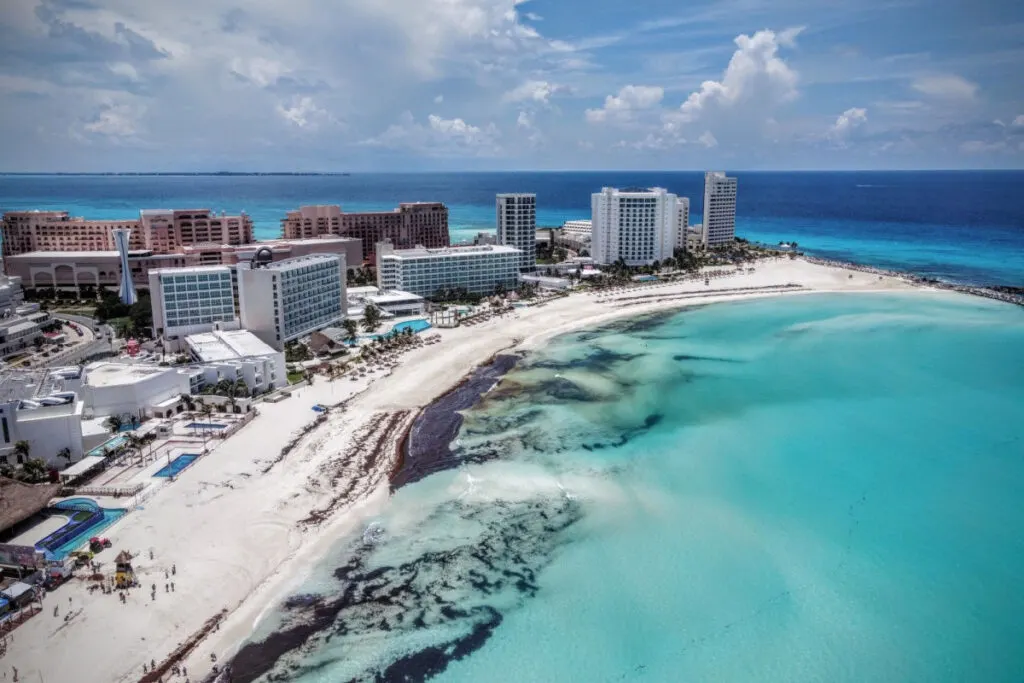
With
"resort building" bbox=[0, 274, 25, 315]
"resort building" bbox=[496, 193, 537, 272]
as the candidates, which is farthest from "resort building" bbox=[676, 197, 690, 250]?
"resort building" bbox=[0, 274, 25, 315]

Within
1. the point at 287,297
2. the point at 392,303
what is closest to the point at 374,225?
the point at 392,303

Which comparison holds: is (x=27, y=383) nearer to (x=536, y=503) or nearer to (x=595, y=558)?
(x=536, y=503)

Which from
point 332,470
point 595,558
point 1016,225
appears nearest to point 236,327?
point 332,470

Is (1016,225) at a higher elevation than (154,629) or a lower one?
higher

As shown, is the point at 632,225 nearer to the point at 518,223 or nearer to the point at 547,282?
the point at 518,223

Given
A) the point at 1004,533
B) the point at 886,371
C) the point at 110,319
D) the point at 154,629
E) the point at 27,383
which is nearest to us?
the point at 154,629

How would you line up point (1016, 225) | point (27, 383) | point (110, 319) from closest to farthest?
point (27, 383) → point (110, 319) → point (1016, 225)

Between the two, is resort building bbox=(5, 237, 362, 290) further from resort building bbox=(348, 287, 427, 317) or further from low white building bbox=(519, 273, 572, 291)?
low white building bbox=(519, 273, 572, 291)
